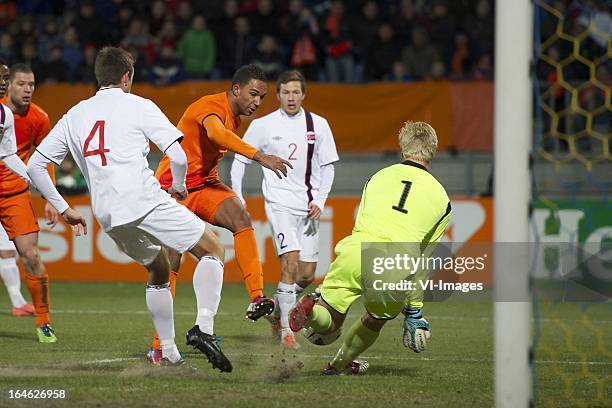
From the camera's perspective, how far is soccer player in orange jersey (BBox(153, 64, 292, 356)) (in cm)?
Answer: 824

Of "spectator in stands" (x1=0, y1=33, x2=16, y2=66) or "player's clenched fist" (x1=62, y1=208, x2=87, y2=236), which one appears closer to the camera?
"player's clenched fist" (x1=62, y1=208, x2=87, y2=236)

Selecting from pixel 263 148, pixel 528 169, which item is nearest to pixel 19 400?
pixel 528 169

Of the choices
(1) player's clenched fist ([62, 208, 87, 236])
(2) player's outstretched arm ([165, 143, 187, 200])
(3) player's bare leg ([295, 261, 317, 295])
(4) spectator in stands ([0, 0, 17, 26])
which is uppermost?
(4) spectator in stands ([0, 0, 17, 26])

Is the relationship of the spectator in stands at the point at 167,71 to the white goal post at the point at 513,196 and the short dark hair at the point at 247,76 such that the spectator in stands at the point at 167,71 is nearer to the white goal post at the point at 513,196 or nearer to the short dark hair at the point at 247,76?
the short dark hair at the point at 247,76

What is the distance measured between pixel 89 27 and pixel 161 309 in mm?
13305

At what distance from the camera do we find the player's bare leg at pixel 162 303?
741 cm

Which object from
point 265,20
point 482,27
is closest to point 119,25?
point 265,20

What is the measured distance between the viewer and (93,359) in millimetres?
8094

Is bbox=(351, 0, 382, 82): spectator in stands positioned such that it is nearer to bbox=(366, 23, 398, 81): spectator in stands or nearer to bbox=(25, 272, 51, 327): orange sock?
bbox=(366, 23, 398, 81): spectator in stands

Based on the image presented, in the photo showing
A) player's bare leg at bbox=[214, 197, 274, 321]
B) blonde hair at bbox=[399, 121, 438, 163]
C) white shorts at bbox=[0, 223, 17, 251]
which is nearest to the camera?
blonde hair at bbox=[399, 121, 438, 163]

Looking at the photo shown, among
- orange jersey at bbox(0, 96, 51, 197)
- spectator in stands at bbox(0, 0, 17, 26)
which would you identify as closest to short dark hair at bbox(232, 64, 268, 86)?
orange jersey at bbox(0, 96, 51, 197)

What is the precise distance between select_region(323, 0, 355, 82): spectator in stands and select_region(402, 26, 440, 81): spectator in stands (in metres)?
0.97

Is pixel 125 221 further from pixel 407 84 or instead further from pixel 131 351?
pixel 407 84

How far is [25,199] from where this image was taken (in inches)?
400
